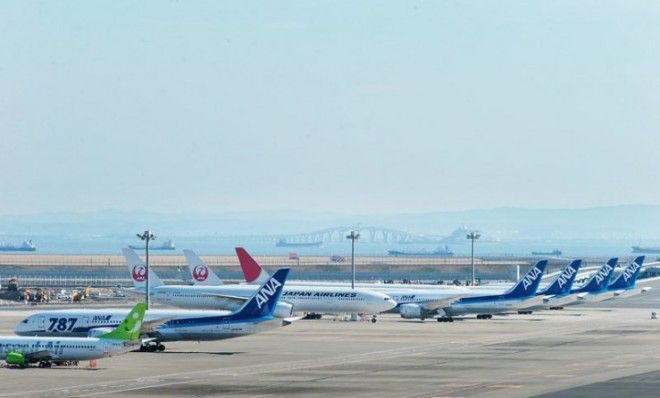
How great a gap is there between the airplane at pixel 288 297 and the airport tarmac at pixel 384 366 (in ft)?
18.1

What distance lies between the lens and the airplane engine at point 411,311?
14612 cm

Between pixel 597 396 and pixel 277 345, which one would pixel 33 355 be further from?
pixel 597 396

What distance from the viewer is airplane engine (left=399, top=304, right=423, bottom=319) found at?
14612 cm

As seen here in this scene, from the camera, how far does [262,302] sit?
3971 inches

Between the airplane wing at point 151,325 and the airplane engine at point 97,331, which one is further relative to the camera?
the airplane engine at point 97,331

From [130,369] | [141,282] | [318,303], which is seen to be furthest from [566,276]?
[130,369]

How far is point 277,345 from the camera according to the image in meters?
111

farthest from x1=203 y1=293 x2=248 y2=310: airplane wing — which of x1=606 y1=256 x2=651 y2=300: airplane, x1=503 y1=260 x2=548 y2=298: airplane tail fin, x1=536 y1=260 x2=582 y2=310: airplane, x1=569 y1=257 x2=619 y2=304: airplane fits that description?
x1=606 y1=256 x2=651 y2=300: airplane

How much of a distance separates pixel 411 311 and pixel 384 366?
175 ft

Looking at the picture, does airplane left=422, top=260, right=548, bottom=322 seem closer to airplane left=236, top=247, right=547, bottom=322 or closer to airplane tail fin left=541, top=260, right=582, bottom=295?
airplane left=236, top=247, right=547, bottom=322

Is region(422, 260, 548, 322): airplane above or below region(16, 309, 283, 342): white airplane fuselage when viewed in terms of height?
above

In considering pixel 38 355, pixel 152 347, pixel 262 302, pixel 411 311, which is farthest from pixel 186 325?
pixel 411 311

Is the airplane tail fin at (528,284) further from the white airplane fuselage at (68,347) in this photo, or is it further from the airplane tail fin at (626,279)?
the white airplane fuselage at (68,347)

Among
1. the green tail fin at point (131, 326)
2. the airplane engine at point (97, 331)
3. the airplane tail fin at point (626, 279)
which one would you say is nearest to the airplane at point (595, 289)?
the airplane tail fin at point (626, 279)
